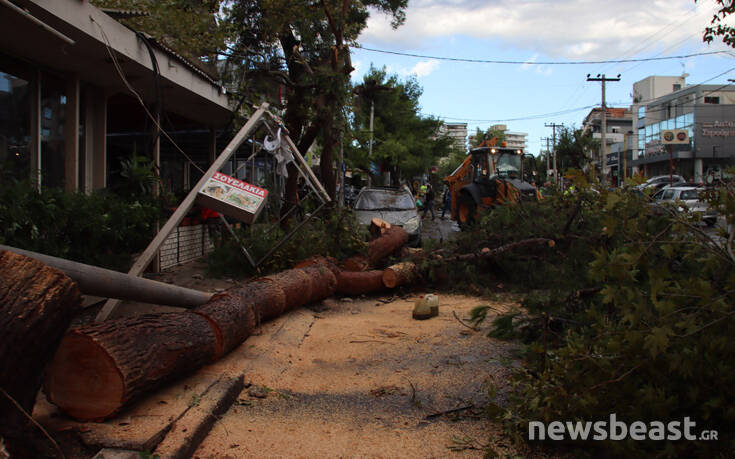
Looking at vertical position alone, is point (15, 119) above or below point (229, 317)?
above

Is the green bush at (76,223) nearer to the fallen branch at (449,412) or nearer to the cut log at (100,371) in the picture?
the cut log at (100,371)

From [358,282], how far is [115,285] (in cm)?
483

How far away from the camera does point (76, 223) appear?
5.44 meters

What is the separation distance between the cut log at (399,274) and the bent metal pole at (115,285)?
147 inches

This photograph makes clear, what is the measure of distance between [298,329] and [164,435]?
121 inches

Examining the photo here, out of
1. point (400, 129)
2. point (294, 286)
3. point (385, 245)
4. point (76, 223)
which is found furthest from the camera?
point (400, 129)

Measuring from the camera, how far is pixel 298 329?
614cm

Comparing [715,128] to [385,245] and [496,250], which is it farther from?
[496,250]

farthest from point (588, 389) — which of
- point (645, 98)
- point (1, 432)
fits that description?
point (645, 98)

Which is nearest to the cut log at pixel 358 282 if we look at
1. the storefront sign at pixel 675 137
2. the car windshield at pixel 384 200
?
the car windshield at pixel 384 200

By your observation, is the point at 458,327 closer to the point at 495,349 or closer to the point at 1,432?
the point at 495,349

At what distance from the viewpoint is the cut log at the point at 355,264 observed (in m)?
8.88

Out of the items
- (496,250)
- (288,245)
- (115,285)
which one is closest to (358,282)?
(288,245)

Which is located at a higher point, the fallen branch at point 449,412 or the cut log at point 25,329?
the cut log at point 25,329
